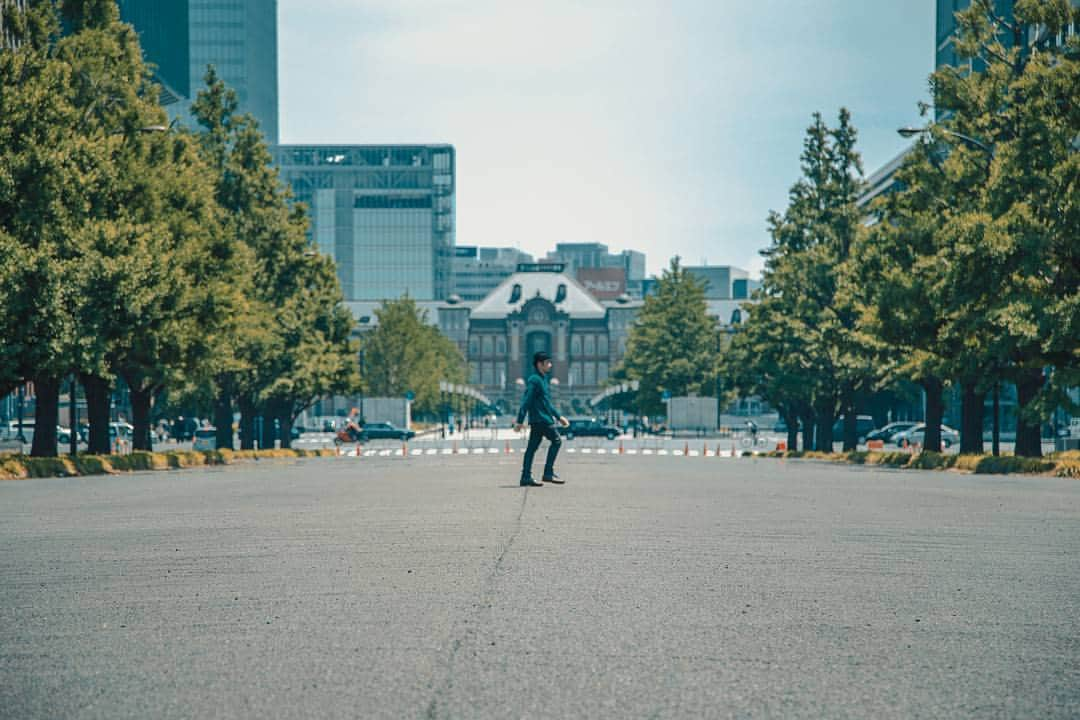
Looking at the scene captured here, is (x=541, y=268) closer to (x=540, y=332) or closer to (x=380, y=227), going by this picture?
(x=540, y=332)

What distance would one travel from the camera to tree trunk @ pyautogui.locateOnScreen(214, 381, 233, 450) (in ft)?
146

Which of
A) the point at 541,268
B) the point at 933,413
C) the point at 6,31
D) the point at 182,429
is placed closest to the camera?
the point at 6,31

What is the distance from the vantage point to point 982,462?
29531 mm

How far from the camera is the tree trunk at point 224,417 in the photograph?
44438 millimetres

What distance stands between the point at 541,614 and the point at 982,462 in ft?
81.2

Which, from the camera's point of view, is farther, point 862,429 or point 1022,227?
point 862,429

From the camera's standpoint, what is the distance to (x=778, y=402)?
5362cm

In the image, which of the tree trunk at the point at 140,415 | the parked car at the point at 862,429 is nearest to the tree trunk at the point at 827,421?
the tree trunk at the point at 140,415

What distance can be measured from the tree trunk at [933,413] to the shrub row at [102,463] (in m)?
21.8

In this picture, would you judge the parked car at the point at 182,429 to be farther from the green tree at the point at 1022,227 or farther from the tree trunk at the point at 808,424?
the green tree at the point at 1022,227

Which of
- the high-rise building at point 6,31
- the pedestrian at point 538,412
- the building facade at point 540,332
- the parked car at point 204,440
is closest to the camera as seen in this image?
the pedestrian at point 538,412

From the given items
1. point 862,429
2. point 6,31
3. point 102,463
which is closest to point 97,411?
point 102,463

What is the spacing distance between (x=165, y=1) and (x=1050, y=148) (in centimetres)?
8573

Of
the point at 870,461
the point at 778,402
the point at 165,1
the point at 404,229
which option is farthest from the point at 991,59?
the point at 404,229
